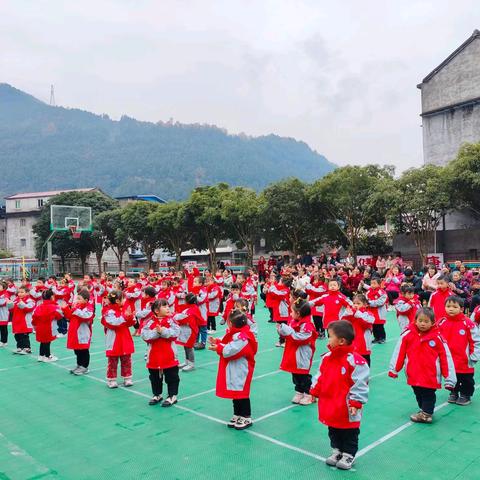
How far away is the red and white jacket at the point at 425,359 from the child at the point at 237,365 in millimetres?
1492

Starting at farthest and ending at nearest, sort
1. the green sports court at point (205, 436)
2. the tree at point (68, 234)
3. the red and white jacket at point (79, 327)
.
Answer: the tree at point (68, 234) → the red and white jacket at point (79, 327) → the green sports court at point (205, 436)

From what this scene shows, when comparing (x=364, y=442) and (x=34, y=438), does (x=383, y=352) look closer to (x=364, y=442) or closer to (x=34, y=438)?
(x=364, y=442)

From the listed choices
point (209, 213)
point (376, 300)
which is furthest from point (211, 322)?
point (209, 213)

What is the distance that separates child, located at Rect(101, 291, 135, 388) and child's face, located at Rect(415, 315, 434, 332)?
12.9ft

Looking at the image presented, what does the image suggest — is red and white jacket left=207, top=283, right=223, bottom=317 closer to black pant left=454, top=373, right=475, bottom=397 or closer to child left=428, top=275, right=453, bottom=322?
child left=428, top=275, right=453, bottom=322

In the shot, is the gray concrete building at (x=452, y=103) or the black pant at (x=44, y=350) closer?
the black pant at (x=44, y=350)

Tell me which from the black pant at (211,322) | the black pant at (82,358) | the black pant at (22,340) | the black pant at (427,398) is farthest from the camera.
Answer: the black pant at (211,322)

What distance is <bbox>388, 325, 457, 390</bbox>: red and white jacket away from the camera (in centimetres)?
512

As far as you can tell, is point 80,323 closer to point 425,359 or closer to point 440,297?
point 425,359

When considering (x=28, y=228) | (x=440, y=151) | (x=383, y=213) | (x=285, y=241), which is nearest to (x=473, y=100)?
(x=440, y=151)

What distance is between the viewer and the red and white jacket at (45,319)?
851cm

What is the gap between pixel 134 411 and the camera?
6.02m

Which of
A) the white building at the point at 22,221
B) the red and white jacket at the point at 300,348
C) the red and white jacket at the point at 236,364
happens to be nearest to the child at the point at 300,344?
the red and white jacket at the point at 300,348

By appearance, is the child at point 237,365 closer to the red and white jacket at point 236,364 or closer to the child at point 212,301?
the red and white jacket at point 236,364
